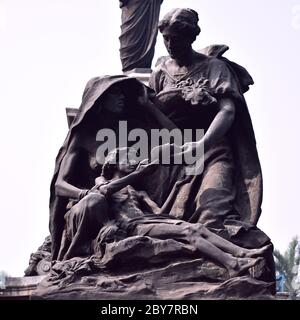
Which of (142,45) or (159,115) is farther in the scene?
(142,45)

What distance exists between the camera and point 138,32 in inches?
535

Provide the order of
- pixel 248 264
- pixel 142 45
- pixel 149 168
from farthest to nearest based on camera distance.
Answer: pixel 142 45
pixel 149 168
pixel 248 264

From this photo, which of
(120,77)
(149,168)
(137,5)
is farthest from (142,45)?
(149,168)

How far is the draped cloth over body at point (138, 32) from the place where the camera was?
13.4 m

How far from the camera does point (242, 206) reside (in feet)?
37.6

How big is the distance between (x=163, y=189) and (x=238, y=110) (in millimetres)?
1088

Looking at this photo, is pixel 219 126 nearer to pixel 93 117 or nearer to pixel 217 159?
pixel 217 159

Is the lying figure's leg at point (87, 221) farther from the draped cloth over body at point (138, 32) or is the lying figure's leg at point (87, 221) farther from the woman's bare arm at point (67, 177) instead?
the draped cloth over body at point (138, 32)

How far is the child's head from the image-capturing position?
37.0 feet

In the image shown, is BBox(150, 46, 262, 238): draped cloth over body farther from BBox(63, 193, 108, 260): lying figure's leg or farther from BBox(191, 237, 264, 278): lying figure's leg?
BBox(63, 193, 108, 260): lying figure's leg

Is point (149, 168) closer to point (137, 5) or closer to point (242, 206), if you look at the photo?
point (242, 206)

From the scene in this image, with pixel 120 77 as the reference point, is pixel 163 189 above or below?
below

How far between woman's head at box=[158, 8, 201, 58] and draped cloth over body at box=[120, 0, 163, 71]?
1.63m

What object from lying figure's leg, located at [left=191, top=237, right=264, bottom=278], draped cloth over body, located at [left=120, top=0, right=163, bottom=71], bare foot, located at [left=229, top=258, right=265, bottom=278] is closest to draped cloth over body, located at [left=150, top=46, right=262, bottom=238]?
lying figure's leg, located at [left=191, top=237, right=264, bottom=278]
